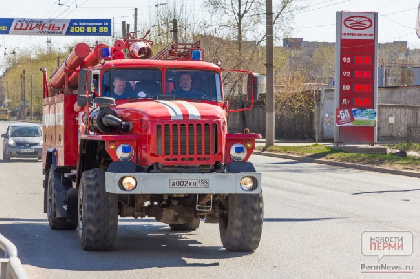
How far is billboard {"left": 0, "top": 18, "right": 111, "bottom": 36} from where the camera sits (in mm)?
63688

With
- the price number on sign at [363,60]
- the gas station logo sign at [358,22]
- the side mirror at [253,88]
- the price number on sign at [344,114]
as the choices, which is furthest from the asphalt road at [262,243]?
the gas station logo sign at [358,22]

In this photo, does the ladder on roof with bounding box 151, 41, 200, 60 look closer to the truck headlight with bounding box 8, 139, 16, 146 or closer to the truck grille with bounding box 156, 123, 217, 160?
the truck grille with bounding box 156, 123, 217, 160

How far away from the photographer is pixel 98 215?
33.8 feet

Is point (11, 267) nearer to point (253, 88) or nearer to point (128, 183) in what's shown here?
point (128, 183)

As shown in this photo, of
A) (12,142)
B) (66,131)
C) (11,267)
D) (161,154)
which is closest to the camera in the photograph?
(11,267)

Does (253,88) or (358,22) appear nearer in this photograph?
(253,88)

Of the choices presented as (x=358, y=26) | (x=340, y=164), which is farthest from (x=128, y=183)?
(x=358, y=26)

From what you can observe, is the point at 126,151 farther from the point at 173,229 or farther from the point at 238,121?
the point at 238,121

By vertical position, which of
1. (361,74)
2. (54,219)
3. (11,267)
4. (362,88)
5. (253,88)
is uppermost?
(361,74)

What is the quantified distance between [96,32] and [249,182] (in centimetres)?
5573

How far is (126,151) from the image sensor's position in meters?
10.4

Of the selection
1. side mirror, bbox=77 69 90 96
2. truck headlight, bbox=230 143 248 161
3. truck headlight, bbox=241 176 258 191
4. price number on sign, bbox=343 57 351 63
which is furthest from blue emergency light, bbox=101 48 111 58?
price number on sign, bbox=343 57 351 63

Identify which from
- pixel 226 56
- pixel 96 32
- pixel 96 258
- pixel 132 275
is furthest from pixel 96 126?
pixel 96 32

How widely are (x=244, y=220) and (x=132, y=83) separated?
2.58m
